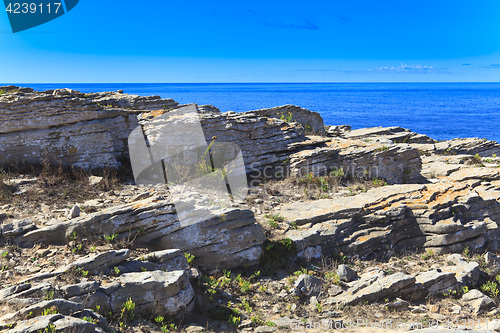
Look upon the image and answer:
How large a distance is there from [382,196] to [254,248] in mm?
7005

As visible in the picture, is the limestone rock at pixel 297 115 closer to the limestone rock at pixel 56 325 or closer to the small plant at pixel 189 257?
the small plant at pixel 189 257

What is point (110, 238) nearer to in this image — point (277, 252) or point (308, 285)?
point (277, 252)

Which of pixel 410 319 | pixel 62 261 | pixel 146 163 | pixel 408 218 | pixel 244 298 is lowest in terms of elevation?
pixel 410 319

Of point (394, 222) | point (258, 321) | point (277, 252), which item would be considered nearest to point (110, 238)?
point (258, 321)

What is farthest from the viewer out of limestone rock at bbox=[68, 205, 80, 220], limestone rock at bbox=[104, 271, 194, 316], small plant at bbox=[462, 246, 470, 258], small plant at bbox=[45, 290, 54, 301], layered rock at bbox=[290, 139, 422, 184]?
layered rock at bbox=[290, 139, 422, 184]

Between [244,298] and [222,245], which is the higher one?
[222,245]

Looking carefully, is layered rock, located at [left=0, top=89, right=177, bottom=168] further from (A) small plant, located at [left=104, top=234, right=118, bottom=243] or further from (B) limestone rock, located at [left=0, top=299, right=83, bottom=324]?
(B) limestone rock, located at [left=0, top=299, right=83, bottom=324]

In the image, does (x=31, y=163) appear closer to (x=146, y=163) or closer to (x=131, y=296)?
(x=146, y=163)

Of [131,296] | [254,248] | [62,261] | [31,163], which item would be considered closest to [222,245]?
[254,248]

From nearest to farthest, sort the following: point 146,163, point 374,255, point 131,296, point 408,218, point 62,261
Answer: point 131,296, point 62,261, point 374,255, point 408,218, point 146,163

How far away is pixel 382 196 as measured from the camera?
1473 centimetres

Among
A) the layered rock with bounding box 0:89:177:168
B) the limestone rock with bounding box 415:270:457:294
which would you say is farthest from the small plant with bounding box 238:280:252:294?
the layered rock with bounding box 0:89:177:168

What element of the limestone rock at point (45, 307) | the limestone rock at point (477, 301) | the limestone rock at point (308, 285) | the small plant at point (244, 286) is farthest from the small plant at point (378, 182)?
the limestone rock at point (45, 307)

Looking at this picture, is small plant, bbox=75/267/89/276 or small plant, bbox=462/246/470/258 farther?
small plant, bbox=462/246/470/258
